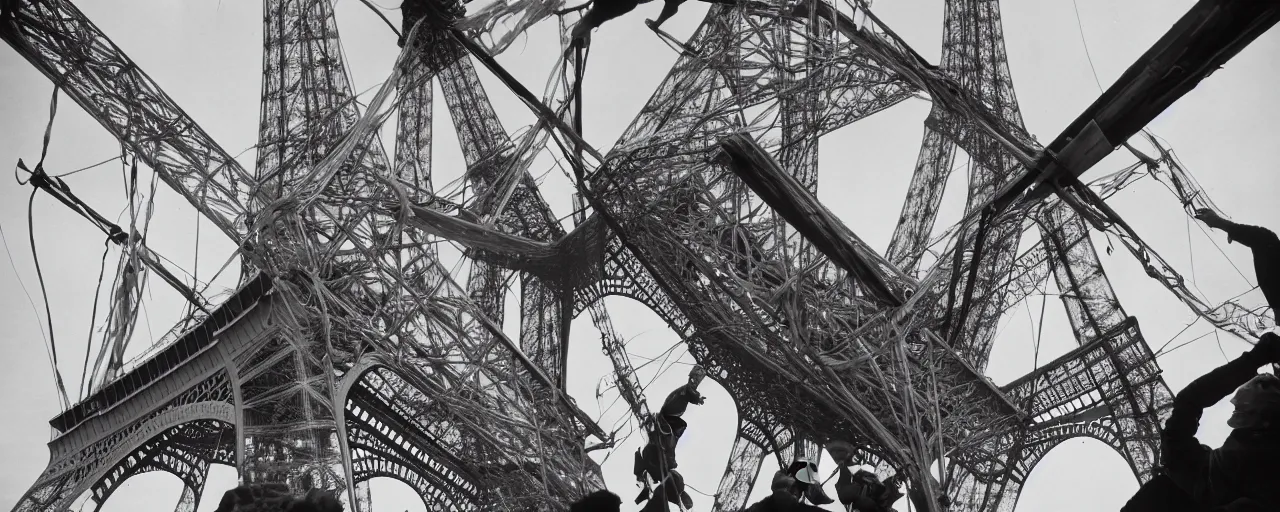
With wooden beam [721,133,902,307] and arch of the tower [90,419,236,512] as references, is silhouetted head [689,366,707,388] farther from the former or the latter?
arch of the tower [90,419,236,512]

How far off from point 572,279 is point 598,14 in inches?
516

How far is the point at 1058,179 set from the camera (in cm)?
970

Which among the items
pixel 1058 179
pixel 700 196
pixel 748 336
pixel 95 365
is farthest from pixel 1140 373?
pixel 95 365

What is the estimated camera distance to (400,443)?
26797 millimetres

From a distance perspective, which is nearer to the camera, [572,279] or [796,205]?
[796,205]

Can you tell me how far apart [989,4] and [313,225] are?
1342cm

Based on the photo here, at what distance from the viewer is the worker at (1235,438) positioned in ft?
16.2

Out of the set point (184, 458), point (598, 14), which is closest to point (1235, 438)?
point (598, 14)

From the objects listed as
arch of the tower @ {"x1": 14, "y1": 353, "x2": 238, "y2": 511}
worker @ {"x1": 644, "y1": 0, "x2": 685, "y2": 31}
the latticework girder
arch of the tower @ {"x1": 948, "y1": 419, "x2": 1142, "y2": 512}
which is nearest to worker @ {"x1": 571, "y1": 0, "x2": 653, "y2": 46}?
worker @ {"x1": 644, "y1": 0, "x2": 685, "y2": 31}

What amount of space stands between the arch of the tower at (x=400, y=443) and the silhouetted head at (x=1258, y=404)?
21.2m

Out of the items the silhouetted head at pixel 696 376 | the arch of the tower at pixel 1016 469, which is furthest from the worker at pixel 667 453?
the arch of the tower at pixel 1016 469

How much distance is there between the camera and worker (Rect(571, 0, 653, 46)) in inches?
456

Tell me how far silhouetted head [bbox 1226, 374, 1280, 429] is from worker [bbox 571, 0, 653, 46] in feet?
25.4

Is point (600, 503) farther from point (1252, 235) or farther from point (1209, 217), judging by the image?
point (1209, 217)
